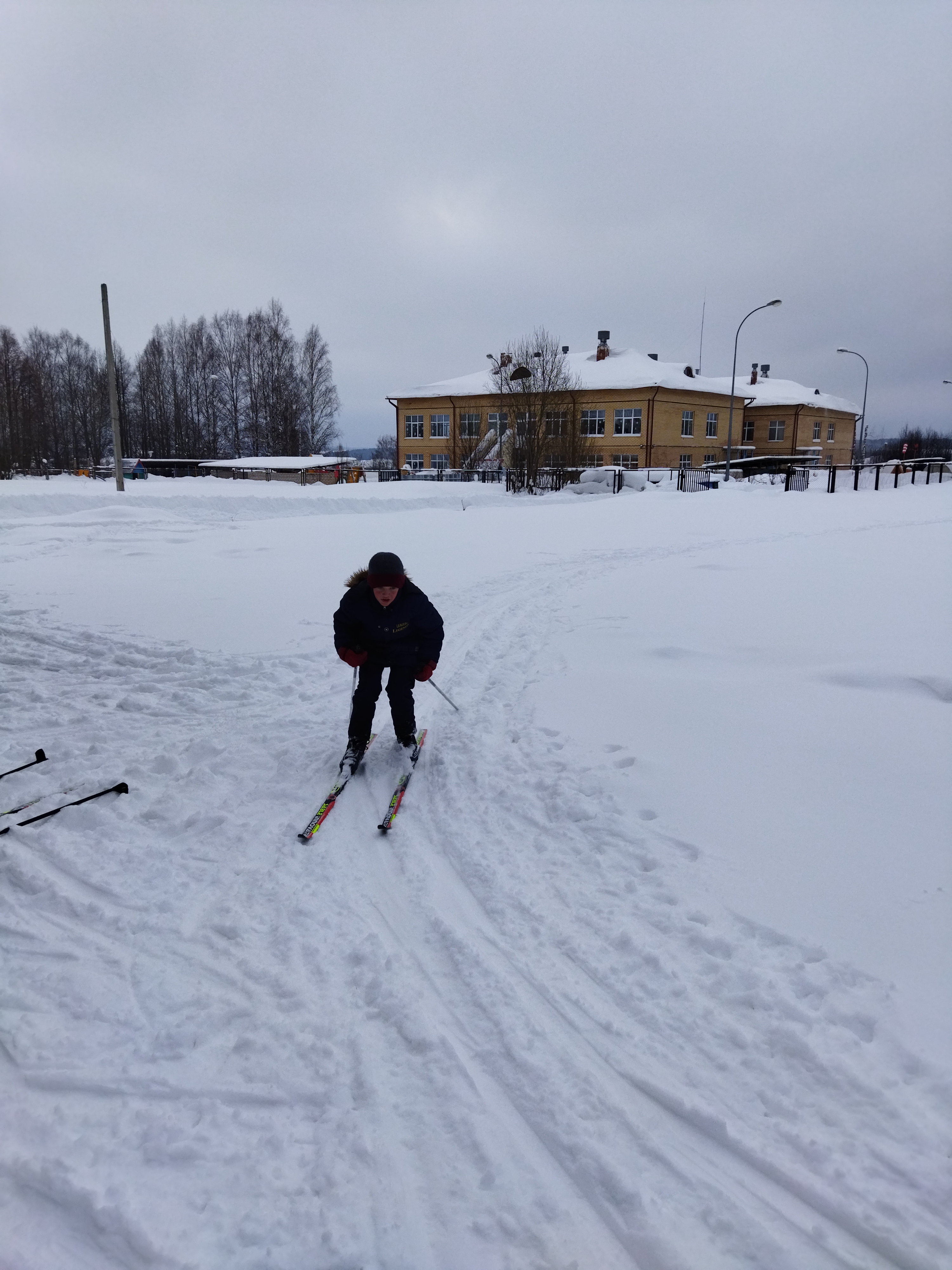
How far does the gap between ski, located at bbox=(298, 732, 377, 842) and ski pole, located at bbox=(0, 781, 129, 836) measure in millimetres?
1203

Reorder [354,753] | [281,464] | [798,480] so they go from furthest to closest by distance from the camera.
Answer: [281,464] < [798,480] < [354,753]

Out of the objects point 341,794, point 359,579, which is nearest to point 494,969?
point 341,794

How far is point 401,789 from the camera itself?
4.47 metres

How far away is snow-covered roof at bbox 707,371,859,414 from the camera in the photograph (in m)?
61.2

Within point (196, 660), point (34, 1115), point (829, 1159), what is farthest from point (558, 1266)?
point (196, 660)

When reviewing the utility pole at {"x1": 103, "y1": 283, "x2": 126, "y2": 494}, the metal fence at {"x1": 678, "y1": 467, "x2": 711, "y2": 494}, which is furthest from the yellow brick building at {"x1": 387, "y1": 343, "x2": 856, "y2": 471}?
the utility pole at {"x1": 103, "y1": 283, "x2": 126, "y2": 494}

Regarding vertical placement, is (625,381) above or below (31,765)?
above

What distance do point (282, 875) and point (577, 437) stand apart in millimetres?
34663

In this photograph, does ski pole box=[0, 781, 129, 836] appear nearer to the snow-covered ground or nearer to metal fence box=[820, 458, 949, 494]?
the snow-covered ground

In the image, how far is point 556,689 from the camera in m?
6.24

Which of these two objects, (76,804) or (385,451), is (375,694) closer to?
(76,804)

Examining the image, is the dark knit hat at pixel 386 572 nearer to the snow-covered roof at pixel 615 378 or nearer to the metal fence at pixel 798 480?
the metal fence at pixel 798 480

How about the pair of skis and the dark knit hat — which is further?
the dark knit hat

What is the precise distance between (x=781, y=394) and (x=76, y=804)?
72090 mm
